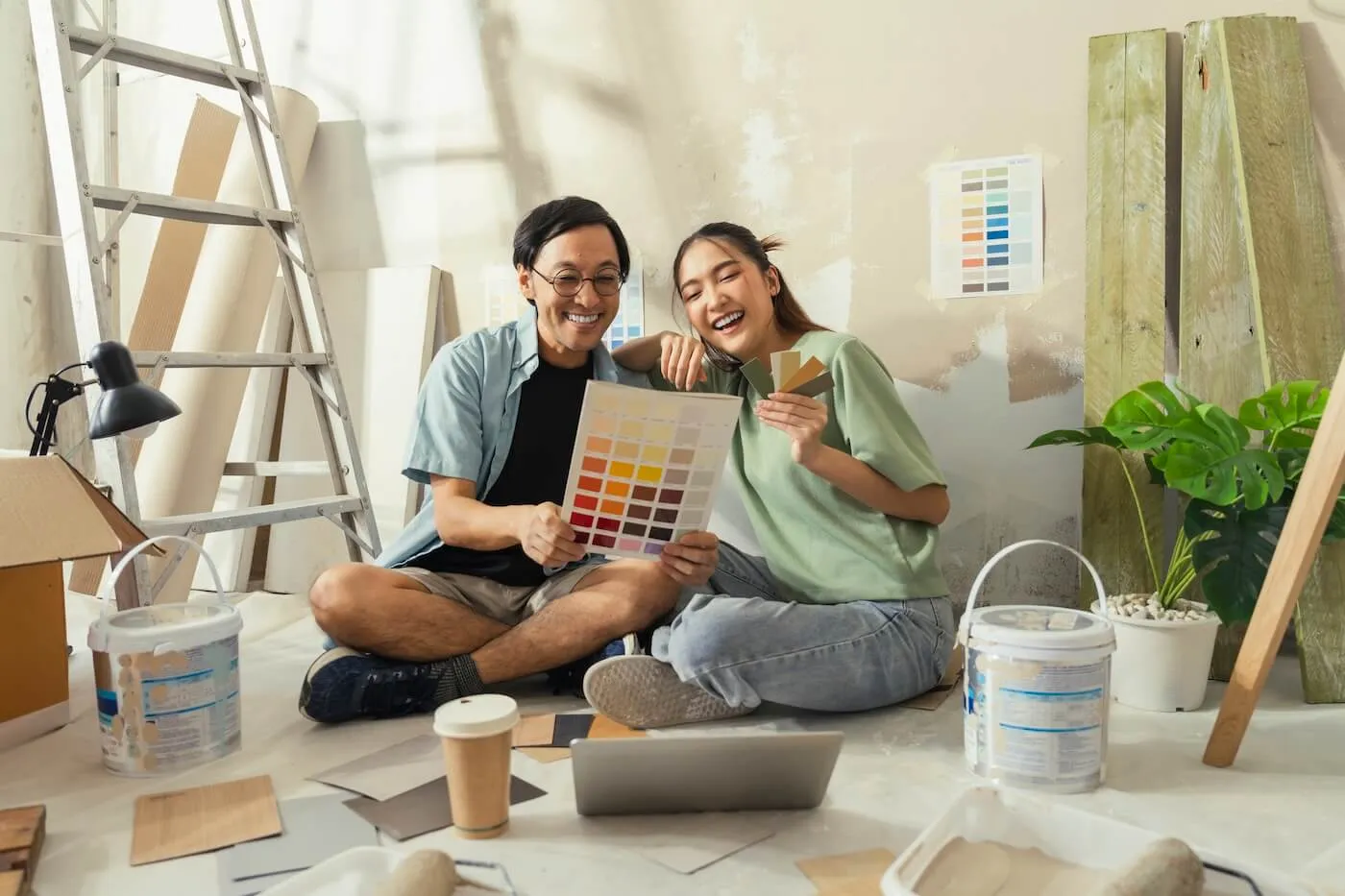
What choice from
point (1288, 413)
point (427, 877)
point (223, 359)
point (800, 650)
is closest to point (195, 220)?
point (223, 359)

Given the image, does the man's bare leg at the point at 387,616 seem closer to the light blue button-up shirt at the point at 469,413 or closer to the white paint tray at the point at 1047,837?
the light blue button-up shirt at the point at 469,413

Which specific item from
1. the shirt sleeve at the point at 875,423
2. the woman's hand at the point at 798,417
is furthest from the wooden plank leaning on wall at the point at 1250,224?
the woman's hand at the point at 798,417

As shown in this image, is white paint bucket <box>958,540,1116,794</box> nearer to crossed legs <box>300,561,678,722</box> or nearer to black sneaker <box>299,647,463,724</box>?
crossed legs <box>300,561,678,722</box>

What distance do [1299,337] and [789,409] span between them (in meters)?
1.05

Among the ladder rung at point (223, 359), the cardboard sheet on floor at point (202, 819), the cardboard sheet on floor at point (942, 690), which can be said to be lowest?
the cardboard sheet on floor at point (942, 690)

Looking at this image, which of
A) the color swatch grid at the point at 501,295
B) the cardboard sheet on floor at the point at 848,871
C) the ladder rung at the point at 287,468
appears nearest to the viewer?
the cardboard sheet on floor at the point at 848,871

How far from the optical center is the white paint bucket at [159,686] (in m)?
Answer: 1.37

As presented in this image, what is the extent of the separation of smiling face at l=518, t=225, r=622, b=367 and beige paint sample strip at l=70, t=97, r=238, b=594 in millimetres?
1252

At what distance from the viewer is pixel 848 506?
1.72 metres

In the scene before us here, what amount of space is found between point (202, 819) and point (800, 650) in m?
0.87

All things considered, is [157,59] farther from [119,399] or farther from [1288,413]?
[1288,413]

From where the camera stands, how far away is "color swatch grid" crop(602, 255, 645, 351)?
2.41 metres

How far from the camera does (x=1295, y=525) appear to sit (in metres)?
1.32

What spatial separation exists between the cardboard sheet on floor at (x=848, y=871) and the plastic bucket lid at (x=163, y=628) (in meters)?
0.89
